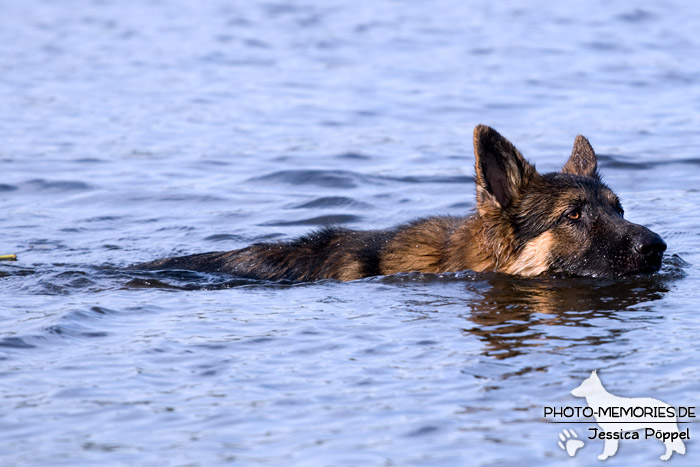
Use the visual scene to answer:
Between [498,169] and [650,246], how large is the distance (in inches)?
53.9

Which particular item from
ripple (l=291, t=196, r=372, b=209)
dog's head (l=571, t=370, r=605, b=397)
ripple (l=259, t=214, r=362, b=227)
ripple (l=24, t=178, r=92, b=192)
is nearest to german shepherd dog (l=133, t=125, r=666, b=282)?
dog's head (l=571, t=370, r=605, b=397)

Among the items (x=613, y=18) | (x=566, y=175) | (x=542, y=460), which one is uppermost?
(x=613, y=18)

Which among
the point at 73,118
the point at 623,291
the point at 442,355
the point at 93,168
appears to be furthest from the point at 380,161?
the point at 442,355

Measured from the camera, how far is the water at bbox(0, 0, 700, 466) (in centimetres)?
589

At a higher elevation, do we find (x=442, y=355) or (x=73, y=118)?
(x=73, y=118)

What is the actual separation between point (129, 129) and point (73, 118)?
141 centimetres

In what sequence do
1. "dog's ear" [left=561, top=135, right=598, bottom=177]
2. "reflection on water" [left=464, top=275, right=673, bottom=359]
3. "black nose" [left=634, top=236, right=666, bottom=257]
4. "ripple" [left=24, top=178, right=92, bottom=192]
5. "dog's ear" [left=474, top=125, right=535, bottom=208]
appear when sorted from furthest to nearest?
"ripple" [left=24, top=178, right=92, bottom=192] → "dog's ear" [left=561, top=135, right=598, bottom=177] → "dog's ear" [left=474, top=125, right=535, bottom=208] → "black nose" [left=634, top=236, right=666, bottom=257] → "reflection on water" [left=464, top=275, right=673, bottom=359]

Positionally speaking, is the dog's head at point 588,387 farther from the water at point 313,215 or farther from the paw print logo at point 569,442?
the paw print logo at point 569,442

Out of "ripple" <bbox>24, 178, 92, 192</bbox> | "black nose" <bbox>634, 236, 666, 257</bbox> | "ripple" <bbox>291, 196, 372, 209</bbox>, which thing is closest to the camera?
"black nose" <bbox>634, 236, 666, 257</bbox>

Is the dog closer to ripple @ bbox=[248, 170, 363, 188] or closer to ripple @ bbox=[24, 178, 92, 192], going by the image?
ripple @ bbox=[248, 170, 363, 188]

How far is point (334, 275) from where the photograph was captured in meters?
9.12

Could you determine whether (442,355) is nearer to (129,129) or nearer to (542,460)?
(542,460)

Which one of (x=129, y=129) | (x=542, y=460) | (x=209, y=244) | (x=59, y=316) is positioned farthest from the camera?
(x=129, y=129)

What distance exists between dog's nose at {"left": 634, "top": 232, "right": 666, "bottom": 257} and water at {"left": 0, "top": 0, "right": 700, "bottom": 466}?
1.15ft
